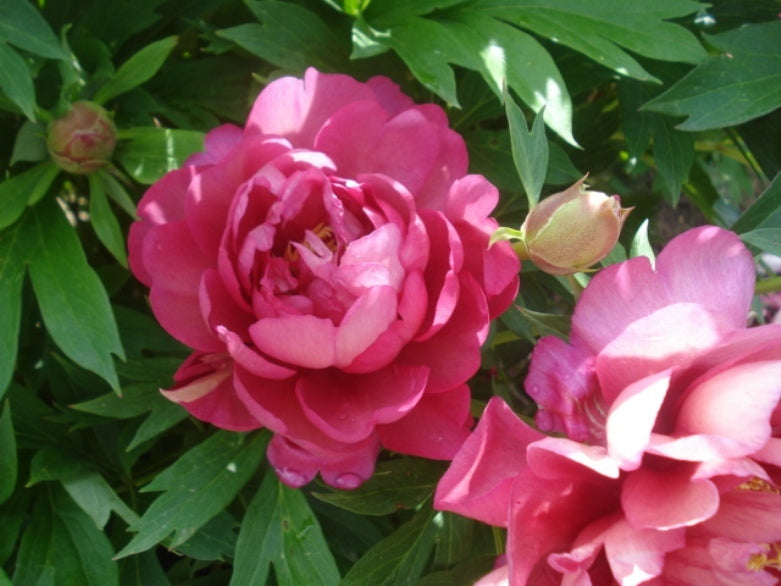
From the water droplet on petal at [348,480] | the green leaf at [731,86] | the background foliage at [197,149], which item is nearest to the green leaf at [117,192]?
the background foliage at [197,149]

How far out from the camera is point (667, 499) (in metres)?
0.44

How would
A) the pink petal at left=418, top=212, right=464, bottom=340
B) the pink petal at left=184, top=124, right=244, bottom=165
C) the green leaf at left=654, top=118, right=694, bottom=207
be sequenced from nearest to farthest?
the pink petal at left=418, top=212, right=464, bottom=340 → the pink petal at left=184, top=124, right=244, bottom=165 → the green leaf at left=654, top=118, right=694, bottom=207

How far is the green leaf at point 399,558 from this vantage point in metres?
0.68

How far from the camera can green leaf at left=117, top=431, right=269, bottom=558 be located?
65 centimetres

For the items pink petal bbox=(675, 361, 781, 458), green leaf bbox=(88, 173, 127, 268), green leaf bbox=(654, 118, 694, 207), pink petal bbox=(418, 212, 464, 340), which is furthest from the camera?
green leaf bbox=(654, 118, 694, 207)

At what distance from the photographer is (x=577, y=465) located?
465 millimetres

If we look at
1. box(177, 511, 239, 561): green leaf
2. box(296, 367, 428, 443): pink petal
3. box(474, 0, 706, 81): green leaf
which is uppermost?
box(474, 0, 706, 81): green leaf

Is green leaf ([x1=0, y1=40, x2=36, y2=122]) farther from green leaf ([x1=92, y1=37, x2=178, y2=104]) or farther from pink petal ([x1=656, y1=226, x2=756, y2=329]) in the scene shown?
pink petal ([x1=656, y1=226, x2=756, y2=329])

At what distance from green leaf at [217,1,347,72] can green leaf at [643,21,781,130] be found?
28 cm

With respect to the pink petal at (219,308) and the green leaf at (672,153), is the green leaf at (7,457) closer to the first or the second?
the pink petal at (219,308)

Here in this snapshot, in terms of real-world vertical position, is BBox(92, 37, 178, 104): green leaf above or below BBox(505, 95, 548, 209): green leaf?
below

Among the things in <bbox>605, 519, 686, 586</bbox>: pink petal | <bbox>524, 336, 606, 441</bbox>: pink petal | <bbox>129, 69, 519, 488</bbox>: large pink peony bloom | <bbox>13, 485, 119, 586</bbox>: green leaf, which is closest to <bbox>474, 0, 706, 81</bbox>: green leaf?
<bbox>129, 69, 519, 488</bbox>: large pink peony bloom

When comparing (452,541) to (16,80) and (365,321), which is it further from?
(16,80)

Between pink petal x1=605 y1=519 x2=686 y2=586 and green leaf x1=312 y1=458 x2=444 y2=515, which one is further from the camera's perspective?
green leaf x1=312 y1=458 x2=444 y2=515
